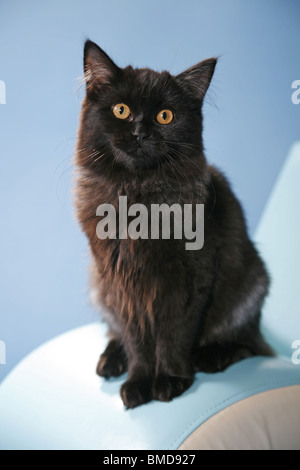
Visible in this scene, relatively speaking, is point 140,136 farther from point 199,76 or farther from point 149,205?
point 199,76

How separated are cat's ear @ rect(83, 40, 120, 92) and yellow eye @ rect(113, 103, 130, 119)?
105 mm

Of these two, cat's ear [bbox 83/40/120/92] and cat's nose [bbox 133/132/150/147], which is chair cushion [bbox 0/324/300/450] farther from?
cat's ear [bbox 83/40/120/92]

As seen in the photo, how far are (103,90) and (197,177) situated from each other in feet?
1.33

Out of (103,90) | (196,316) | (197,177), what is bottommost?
(196,316)

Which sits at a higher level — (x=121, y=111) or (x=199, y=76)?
(x=199, y=76)

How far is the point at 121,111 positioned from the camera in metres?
1.34

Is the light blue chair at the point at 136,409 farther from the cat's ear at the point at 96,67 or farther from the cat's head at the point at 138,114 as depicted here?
the cat's ear at the point at 96,67

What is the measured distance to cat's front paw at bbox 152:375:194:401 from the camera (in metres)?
1.43

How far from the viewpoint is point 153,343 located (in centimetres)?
152

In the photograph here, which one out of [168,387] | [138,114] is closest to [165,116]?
[138,114]

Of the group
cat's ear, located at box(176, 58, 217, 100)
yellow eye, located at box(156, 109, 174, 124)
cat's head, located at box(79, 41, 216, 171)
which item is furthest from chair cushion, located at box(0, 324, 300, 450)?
cat's ear, located at box(176, 58, 217, 100)

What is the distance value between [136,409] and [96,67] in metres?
1.09
